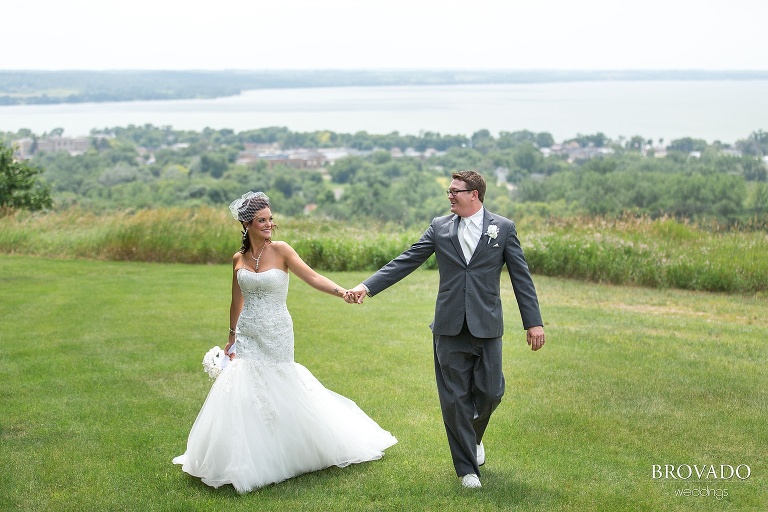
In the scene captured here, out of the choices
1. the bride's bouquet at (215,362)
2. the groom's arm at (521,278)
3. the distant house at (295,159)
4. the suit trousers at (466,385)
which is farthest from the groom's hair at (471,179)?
the distant house at (295,159)

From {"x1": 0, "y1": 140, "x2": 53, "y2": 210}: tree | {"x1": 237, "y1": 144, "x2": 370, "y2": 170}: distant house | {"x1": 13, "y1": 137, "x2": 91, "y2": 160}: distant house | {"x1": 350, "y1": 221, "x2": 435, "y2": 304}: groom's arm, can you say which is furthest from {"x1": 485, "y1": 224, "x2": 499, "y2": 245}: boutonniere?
{"x1": 13, "y1": 137, "x2": 91, "y2": 160}: distant house

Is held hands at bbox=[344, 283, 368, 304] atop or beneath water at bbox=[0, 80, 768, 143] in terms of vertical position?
atop

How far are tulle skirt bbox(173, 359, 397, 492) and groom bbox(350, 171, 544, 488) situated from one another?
3.28 ft

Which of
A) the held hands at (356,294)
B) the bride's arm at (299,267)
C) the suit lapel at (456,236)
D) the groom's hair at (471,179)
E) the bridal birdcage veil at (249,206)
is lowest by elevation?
the held hands at (356,294)

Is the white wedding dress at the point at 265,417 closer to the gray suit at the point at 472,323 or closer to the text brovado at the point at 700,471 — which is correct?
the gray suit at the point at 472,323

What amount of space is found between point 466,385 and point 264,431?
1588mm

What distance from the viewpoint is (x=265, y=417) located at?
664 cm

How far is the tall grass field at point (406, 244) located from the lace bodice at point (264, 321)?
1244 centimetres

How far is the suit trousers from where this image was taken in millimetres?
6500

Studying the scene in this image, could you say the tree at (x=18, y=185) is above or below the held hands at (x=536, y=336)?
below

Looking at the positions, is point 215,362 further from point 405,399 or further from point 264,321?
point 405,399

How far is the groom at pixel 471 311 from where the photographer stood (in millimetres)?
6473

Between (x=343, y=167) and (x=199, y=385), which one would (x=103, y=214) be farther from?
(x=343, y=167)

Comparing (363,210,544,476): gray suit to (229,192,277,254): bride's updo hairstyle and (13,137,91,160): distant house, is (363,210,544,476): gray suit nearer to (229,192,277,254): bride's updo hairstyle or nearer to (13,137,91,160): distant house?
(229,192,277,254): bride's updo hairstyle
